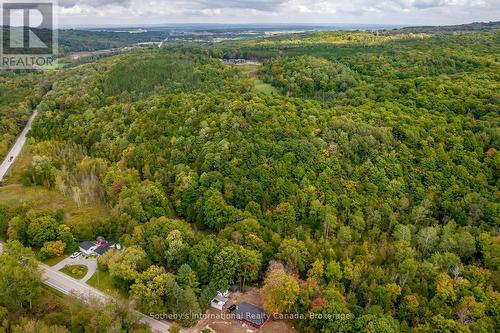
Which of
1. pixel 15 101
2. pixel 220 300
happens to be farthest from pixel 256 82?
pixel 220 300

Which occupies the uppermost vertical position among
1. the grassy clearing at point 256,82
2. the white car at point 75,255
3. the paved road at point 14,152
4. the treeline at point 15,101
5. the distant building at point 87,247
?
the grassy clearing at point 256,82

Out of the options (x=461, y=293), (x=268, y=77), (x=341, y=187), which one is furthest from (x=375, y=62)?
(x=461, y=293)

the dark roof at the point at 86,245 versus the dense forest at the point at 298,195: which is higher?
the dense forest at the point at 298,195

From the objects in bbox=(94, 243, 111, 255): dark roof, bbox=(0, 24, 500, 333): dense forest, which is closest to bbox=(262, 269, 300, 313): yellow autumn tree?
bbox=(0, 24, 500, 333): dense forest

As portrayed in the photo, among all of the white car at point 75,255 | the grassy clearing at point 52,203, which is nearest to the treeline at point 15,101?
the grassy clearing at point 52,203

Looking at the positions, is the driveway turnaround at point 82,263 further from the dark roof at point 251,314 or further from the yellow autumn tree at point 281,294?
the yellow autumn tree at point 281,294

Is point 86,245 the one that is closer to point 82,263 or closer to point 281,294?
point 82,263

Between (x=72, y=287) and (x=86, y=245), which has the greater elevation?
(x=86, y=245)
